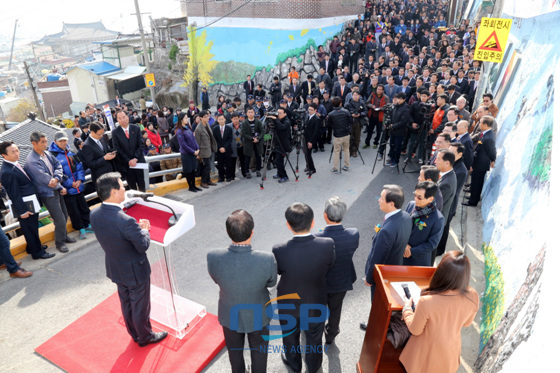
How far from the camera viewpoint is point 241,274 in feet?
9.30

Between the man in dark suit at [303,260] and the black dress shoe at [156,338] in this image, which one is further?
the black dress shoe at [156,338]

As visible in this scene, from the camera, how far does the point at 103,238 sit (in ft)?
10.7

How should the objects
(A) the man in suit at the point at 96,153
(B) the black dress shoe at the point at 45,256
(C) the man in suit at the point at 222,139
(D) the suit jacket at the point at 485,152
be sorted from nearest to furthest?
(B) the black dress shoe at the point at 45,256 → (A) the man in suit at the point at 96,153 → (D) the suit jacket at the point at 485,152 → (C) the man in suit at the point at 222,139

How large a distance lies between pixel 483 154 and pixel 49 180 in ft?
22.9

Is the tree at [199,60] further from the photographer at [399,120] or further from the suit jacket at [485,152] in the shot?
the suit jacket at [485,152]

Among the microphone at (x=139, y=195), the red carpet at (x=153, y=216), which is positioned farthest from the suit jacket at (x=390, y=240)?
the microphone at (x=139, y=195)

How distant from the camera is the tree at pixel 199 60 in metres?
20.4

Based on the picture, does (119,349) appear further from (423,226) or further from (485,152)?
(485,152)

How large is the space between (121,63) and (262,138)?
3123 cm

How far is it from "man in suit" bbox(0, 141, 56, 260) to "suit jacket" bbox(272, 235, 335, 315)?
4.02 metres

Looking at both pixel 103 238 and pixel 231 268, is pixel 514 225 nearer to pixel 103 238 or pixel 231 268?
pixel 231 268

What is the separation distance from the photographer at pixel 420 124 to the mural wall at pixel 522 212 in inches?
58.1

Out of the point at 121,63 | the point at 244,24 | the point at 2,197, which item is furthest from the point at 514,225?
the point at 121,63

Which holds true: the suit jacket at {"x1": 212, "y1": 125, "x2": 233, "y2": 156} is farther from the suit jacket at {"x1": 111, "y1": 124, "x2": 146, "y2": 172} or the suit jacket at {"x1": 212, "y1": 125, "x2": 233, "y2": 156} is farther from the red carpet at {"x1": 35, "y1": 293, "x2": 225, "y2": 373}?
the red carpet at {"x1": 35, "y1": 293, "x2": 225, "y2": 373}
